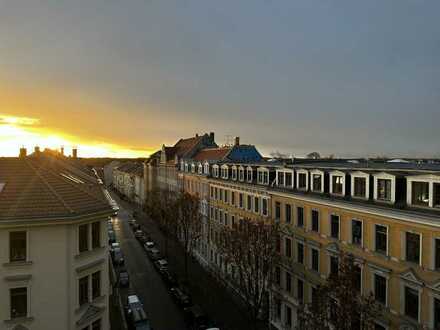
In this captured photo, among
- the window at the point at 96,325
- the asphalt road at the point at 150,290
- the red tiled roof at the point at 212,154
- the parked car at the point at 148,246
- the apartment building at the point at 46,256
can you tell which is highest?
the red tiled roof at the point at 212,154

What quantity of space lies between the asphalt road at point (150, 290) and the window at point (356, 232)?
61.9 feet

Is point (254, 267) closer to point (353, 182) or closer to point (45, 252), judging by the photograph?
point (353, 182)

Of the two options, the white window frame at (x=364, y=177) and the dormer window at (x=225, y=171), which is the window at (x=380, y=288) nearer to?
the white window frame at (x=364, y=177)

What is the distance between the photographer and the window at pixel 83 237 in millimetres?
19719

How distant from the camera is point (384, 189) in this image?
2197 centimetres

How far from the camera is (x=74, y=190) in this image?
21.1 metres

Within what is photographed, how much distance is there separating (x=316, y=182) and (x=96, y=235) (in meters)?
17.1

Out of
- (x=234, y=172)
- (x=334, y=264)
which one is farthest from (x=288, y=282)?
(x=234, y=172)

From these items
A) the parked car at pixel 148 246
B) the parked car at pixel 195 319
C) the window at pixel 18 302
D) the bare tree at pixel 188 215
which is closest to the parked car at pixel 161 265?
the bare tree at pixel 188 215

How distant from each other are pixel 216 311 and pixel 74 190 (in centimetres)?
2218

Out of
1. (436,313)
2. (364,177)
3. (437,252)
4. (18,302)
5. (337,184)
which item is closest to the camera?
(18,302)

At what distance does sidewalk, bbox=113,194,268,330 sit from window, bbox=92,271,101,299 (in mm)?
16010

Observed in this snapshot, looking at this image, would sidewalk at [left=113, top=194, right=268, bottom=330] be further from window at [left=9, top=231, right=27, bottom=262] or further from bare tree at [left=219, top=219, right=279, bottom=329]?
window at [left=9, top=231, right=27, bottom=262]

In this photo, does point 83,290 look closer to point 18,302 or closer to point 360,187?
point 18,302
